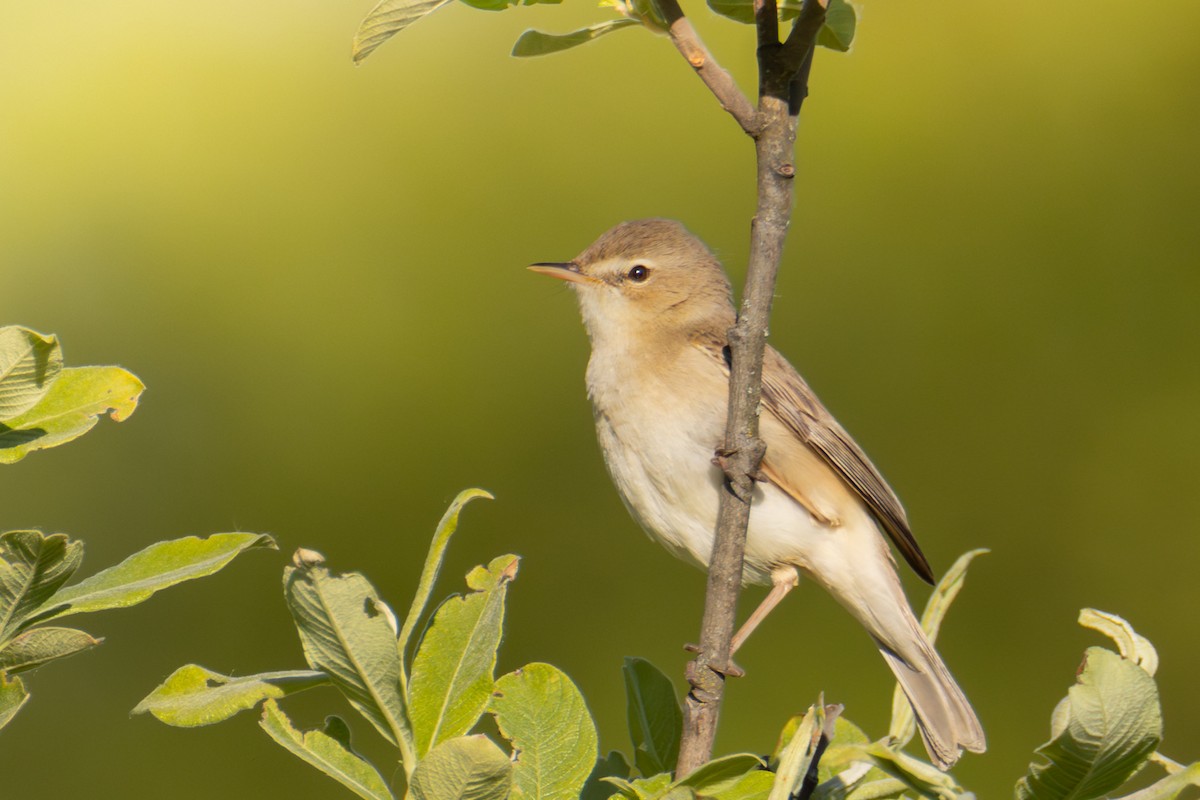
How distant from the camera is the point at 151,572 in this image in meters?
1.26

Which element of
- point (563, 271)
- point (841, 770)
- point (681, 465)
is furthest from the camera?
point (563, 271)

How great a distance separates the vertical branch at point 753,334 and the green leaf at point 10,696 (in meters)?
0.67

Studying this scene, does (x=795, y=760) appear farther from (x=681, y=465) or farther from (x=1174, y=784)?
(x=681, y=465)

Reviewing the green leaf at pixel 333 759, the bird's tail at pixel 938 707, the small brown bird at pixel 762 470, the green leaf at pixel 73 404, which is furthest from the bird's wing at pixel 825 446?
the green leaf at pixel 333 759

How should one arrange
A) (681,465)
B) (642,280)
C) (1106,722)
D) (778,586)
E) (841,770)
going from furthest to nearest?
(642,280), (778,586), (681,465), (841,770), (1106,722)

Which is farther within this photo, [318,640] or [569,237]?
[569,237]

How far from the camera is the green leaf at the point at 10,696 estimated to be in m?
1.17

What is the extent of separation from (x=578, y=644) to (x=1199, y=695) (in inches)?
68.7

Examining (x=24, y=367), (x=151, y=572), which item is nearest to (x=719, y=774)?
(x=151, y=572)

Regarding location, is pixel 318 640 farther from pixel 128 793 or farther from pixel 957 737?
pixel 128 793

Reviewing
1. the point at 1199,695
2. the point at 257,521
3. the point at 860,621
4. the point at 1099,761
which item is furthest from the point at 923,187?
the point at 1099,761

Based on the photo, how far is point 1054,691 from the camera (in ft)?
12.0

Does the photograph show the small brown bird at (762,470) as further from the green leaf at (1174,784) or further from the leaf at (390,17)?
the green leaf at (1174,784)

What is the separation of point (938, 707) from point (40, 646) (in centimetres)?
264
